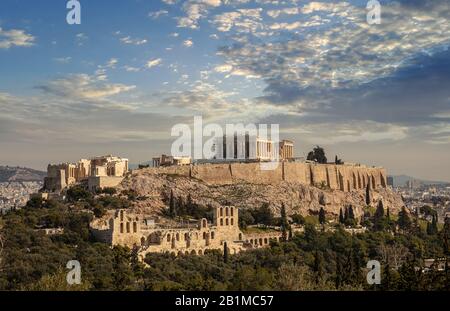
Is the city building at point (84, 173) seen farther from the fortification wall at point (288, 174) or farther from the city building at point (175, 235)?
the city building at point (175, 235)

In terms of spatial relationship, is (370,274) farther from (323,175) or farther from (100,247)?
(323,175)

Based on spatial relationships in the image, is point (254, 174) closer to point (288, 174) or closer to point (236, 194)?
point (288, 174)

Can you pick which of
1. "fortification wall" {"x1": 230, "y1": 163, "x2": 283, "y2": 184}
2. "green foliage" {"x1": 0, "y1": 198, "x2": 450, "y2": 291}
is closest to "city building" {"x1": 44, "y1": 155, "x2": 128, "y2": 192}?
"green foliage" {"x1": 0, "y1": 198, "x2": 450, "y2": 291}

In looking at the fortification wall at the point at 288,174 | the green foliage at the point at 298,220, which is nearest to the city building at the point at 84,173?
the fortification wall at the point at 288,174

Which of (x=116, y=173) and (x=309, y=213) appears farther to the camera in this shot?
(x=309, y=213)

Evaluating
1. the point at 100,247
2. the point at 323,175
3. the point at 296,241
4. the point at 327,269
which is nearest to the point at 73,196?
the point at 100,247

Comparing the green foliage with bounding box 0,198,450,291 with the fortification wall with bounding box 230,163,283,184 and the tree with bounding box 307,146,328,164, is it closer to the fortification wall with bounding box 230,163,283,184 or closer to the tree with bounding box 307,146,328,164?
the fortification wall with bounding box 230,163,283,184
